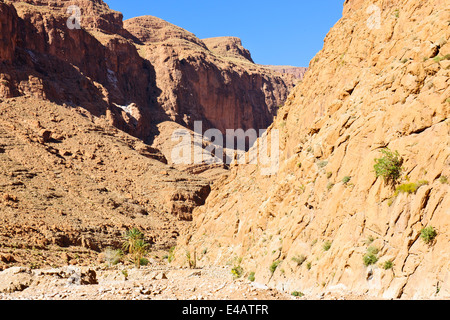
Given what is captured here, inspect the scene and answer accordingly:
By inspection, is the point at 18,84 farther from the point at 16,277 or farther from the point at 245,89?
the point at 245,89

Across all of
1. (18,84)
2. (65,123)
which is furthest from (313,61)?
(18,84)

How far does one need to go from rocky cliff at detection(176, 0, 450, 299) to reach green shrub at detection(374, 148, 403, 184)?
9 cm

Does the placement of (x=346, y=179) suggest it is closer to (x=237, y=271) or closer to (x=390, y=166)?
(x=390, y=166)

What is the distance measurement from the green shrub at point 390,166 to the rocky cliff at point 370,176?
0.29 ft

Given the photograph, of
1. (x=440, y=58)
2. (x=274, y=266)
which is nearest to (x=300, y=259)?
(x=274, y=266)

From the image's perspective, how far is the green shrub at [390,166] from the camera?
17516mm

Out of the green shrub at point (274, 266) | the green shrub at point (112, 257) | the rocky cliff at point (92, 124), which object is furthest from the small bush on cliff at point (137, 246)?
the green shrub at point (274, 266)

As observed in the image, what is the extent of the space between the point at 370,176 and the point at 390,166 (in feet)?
4.47

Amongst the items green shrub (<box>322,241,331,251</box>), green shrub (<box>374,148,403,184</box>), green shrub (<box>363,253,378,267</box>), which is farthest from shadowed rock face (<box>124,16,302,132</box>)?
green shrub (<box>363,253,378,267</box>)

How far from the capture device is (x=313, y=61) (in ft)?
120

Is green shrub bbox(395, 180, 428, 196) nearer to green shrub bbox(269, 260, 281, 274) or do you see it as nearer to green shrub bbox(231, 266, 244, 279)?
green shrub bbox(269, 260, 281, 274)

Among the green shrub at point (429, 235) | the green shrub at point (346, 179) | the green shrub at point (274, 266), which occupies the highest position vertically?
the green shrub at point (346, 179)

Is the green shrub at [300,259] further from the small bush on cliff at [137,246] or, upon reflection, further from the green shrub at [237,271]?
the small bush on cliff at [137,246]

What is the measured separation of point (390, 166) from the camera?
1753cm
